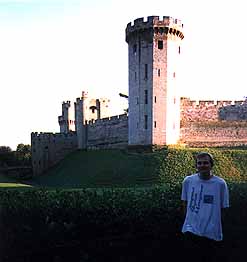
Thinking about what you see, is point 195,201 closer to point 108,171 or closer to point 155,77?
point 108,171

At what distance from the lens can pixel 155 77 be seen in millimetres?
30578

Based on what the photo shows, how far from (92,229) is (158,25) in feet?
86.5

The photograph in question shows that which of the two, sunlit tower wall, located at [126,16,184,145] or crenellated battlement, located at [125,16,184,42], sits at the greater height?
crenellated battlement, located at [125,16,184,42]

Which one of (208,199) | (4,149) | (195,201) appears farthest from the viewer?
(4,149)

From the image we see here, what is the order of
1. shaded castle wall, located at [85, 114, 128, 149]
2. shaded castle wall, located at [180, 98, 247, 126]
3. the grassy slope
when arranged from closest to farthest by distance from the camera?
the grassy slope, shaded castle wall, located at [180, 98, 247, 126], shaded castle wall, located at [85, 114, 128, 149]

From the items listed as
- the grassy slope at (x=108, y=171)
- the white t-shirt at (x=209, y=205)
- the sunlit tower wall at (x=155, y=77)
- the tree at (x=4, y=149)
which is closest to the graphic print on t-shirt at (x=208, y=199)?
the white t-shirt at (x=209, y=205)

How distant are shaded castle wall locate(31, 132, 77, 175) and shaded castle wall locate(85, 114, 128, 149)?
2897 millimetres

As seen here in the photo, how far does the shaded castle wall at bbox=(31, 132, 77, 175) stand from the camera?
44.6 m

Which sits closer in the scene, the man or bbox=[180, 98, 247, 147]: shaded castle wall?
the man

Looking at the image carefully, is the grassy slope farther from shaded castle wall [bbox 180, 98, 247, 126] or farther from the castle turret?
shaded castle wall [bbox 180, 98, 247, 126]

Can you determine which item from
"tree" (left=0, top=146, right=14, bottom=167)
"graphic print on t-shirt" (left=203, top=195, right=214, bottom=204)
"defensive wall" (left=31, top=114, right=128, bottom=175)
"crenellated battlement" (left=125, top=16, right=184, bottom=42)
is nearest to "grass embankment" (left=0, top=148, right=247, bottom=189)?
"defensive wall" (left=31, top=114, right=128, bottom=175)

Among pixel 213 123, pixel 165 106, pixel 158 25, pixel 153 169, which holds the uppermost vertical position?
pixel 158 25

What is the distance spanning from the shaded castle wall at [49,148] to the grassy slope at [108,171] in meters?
6.31

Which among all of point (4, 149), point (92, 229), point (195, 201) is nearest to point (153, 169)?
point (92, 229)
